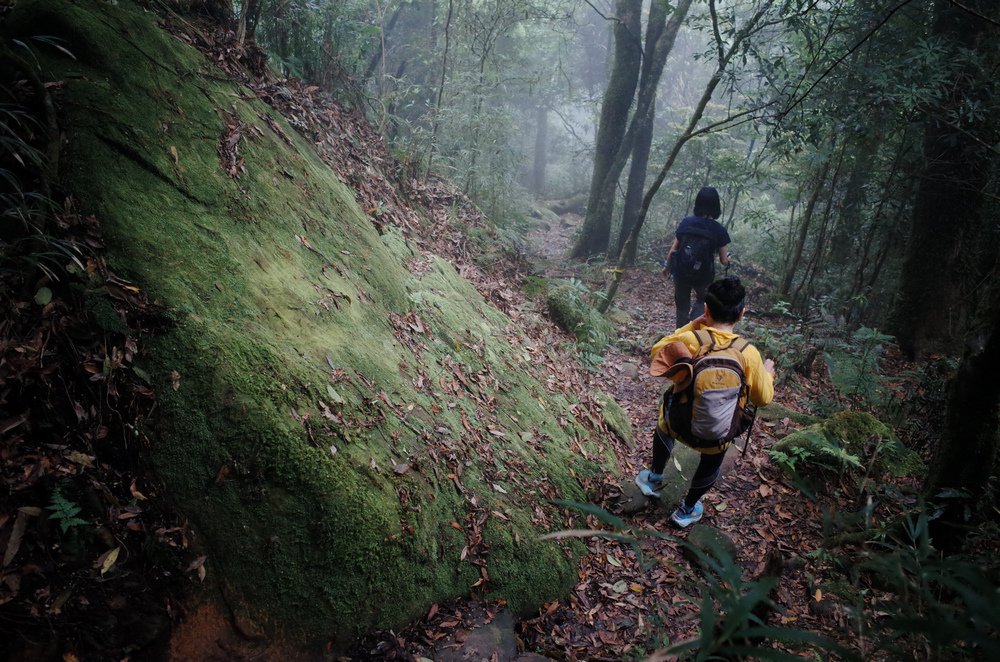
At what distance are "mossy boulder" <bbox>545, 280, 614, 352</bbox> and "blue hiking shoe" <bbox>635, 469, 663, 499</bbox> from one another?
11.6ft

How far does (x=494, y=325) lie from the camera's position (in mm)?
7020

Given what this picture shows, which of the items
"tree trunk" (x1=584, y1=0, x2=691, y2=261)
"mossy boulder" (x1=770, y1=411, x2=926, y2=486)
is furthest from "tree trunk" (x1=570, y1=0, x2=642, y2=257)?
"mossy boulder" (x1=770, y1=411, x2=926, y2=486)

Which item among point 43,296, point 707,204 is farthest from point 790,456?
point 43,296

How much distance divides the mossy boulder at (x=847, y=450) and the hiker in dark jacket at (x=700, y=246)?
2.77m

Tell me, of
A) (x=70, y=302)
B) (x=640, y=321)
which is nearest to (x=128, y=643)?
(x=70, y=302)

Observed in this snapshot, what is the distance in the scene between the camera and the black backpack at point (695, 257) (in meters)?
8.00

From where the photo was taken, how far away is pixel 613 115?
48.4 ft

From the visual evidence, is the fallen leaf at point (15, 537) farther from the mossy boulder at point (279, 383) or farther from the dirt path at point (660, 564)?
the dirt path at point (660, 564)

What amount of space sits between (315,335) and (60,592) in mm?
2012

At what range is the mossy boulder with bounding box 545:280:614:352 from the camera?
8891 millimetres

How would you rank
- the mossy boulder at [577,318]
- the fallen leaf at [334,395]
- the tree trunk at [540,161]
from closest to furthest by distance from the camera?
1. the fallen leaf at [334,395]
2. the mossy boulder at [577,318]
3. the tree trunk at [540,161]

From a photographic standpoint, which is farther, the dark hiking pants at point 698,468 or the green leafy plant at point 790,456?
the green leafy plant at point 790,456

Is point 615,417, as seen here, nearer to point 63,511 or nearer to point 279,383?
point 279,383

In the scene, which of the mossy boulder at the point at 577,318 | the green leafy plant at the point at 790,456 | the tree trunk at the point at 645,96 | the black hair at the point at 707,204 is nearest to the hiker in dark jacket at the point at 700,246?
the black hair at the point at 707,204
